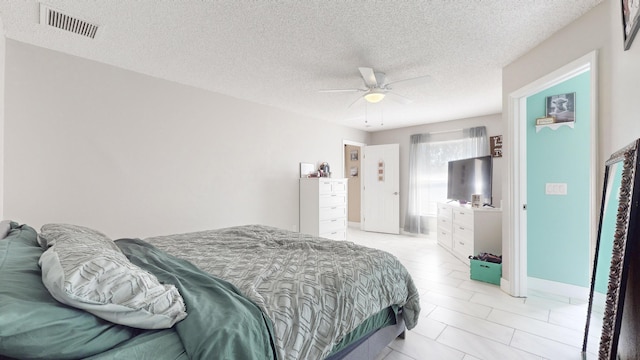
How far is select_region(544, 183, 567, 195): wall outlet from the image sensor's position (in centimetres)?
283

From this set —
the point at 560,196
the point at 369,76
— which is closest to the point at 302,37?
the point at 369,76

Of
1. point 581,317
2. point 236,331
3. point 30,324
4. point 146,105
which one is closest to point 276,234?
point 236,331

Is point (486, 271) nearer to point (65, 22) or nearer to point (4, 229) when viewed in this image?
point (4, 229)

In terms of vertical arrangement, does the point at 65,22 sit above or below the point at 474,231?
above

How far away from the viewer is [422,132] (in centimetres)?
607

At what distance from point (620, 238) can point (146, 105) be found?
404cm

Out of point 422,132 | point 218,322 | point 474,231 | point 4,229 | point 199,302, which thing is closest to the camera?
point 218,322

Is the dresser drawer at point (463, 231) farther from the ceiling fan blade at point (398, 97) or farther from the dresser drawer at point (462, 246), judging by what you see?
the ceiling fan blade at point (398, 97)

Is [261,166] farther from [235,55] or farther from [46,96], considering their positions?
[46,96]

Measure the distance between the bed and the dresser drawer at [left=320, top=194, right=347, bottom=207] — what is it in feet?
8.91

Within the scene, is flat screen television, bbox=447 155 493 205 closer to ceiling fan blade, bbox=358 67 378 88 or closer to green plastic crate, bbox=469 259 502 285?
green plastic crate, bbox=469 259 502 285

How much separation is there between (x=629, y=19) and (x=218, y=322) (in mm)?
2420

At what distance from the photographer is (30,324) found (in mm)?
762

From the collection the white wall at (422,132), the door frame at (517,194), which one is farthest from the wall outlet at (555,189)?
the white wall at (422,132)
